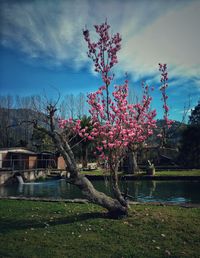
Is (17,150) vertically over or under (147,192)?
over

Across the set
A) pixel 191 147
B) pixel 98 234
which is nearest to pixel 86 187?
pixel 98 234

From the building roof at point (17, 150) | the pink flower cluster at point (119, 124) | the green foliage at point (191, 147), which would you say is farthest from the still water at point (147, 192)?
the green foliage at point (191, 147)

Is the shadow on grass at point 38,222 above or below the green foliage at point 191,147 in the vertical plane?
below

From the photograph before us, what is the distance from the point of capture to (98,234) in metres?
6.00

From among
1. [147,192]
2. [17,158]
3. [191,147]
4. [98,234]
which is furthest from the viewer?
[17,158]

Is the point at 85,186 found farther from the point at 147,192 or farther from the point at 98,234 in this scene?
the point at 147,192

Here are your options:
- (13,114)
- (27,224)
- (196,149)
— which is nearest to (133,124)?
(27,224)

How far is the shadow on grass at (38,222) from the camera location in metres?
6.63

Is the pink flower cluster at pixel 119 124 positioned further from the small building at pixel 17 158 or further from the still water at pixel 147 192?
the small building at pixel 17 158

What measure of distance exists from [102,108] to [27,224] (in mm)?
4000

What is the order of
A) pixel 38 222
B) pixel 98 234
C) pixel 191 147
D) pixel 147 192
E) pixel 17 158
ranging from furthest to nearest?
pixel 17 158 → pixel 191 147 → pixel 147 192 → pixel 38 222 → pixel 98 234

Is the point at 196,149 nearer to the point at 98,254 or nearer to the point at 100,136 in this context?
the point at 100,136

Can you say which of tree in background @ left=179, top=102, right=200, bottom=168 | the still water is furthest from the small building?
tree in background @ left=179, top=102, right=200, bottom=168

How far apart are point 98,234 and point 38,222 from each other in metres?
1.89
